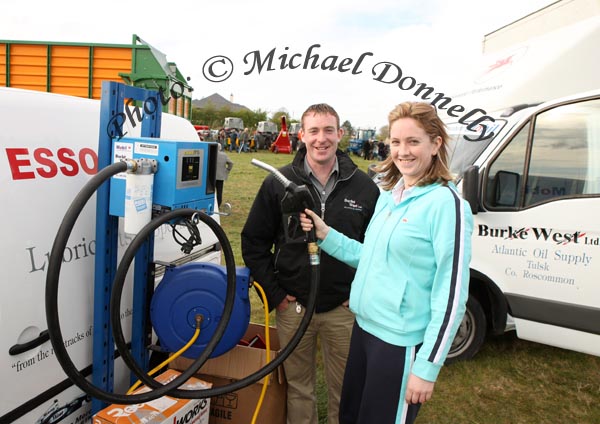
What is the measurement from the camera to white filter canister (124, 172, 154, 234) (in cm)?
185

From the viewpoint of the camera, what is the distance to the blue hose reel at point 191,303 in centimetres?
A: 227

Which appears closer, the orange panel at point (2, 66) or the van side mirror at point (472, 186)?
the van side mirror at point (472, 186)

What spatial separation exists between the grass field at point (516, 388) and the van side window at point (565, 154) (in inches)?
56.7

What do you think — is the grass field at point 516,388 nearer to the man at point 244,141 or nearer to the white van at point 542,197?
the white van at point 542,197

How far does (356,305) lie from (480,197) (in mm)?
1928

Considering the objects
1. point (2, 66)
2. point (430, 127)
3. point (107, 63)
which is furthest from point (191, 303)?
point (2, 66)

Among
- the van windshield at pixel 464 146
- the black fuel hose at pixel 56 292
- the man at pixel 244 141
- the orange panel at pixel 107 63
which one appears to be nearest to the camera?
the black fuel hose at pixel 56 292

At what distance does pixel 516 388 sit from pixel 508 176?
1.65 meters

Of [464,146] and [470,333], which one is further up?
[464,146]

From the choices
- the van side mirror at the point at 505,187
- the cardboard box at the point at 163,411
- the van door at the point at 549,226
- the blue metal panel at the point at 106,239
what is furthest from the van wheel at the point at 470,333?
the blue metal panel at the point at 106,239

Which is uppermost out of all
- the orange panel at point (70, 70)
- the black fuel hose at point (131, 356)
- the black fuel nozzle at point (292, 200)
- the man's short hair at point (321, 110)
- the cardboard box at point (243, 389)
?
the orange panel at point (70, 70)

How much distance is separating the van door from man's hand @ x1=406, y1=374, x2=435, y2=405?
2072mm

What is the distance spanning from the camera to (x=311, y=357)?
8.63ft

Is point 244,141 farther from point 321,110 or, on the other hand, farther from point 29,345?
point 29,345
